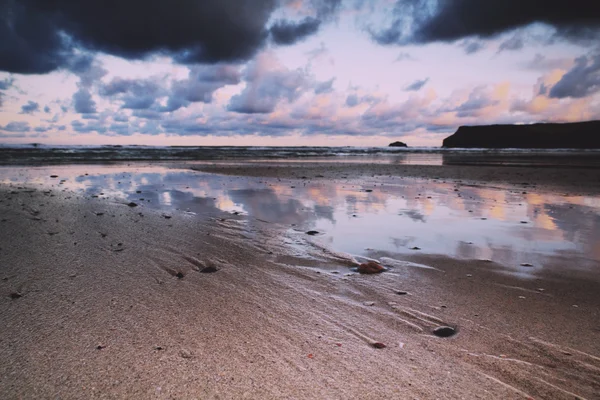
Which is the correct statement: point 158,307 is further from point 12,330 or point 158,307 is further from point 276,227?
point 276,227

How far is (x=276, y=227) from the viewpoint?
660 cm

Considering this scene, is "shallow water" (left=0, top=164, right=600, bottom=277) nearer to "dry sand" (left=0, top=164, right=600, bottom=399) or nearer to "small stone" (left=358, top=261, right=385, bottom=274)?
"small stone" (left=358, top=261, right=385, bottom=274)

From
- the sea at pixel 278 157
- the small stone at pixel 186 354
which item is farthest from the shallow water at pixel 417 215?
the sea at pixel 278 157

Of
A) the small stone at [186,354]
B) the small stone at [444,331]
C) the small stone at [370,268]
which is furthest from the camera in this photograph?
the small stone at [370,268]

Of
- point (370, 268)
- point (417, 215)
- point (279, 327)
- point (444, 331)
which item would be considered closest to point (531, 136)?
point (417, 215)

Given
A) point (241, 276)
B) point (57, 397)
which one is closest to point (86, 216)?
point (241, 276)

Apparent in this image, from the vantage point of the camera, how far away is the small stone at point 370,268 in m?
4.22

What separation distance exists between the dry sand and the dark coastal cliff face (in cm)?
11426

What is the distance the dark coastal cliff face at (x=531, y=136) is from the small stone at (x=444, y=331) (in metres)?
115

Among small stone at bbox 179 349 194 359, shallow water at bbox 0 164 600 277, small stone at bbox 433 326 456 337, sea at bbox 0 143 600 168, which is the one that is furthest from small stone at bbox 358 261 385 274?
sea at bbox 0 143 600 168

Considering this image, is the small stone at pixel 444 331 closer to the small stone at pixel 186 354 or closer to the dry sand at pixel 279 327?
the dry sand at pixel 279 327

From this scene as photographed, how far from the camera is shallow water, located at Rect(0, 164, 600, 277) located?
5.25 metres

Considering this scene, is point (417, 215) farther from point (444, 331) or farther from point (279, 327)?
point (279, 327)

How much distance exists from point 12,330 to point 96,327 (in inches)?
25.0
